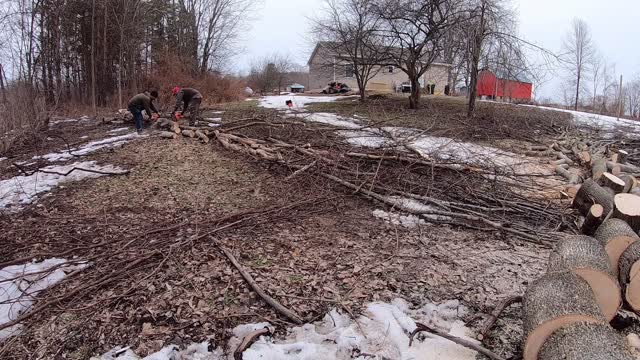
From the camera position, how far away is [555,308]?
7.80ft

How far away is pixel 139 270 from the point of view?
12.7ft

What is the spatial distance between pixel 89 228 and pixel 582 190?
6380mm

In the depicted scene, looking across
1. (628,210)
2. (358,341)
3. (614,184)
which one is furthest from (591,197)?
(358,341)

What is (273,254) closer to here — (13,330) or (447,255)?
(447,255)

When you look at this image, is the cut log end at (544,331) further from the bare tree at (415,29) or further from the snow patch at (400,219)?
the bare tree at (415,29)

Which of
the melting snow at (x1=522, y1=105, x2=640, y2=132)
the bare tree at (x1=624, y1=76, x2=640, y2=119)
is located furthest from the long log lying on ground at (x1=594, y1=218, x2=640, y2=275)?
the bare tree at (x1=624, y1=76, x2=640, y2=119)

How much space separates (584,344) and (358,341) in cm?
139

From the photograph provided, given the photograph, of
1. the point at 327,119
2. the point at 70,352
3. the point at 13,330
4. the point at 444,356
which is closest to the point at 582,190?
the point at 444,356

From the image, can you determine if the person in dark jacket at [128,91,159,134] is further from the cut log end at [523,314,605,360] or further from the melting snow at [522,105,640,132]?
the melting snow at [522,105,640,132]

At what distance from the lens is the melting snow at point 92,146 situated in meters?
8.51

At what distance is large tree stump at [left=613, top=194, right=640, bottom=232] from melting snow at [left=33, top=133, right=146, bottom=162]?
361 inches

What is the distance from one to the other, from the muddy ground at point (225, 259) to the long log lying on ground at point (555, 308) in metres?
0.48

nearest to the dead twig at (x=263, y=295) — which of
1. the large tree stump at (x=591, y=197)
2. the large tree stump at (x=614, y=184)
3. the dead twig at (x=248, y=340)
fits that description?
the dead twig at (x=248, y=340)

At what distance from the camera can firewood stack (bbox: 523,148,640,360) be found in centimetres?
217
